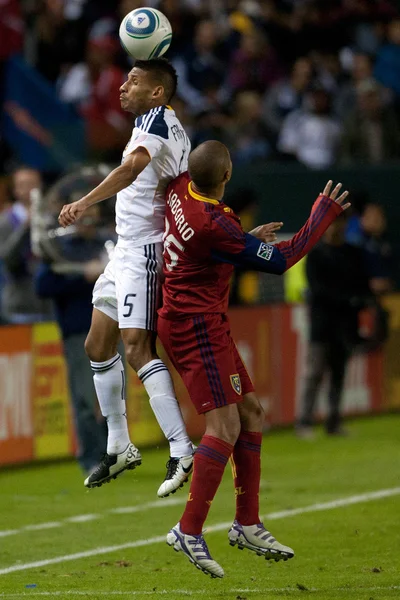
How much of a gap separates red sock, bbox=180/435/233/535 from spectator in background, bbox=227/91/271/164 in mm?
10825

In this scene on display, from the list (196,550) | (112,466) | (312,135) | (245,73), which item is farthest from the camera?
(245,73)

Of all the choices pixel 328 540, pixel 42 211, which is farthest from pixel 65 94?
pixel 328 540

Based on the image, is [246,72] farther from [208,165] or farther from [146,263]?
[208,165]

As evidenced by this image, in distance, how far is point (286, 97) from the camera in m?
18.4

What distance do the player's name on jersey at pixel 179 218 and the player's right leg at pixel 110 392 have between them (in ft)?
2.40

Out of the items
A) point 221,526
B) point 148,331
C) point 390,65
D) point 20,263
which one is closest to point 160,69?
point 148,331

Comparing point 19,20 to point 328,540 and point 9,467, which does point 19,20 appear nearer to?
point 9,467

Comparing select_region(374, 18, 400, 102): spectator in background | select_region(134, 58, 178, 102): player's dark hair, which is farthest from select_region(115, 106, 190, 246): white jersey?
select_region(374, 18, 400, 102): spectator in background

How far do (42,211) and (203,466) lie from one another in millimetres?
4602

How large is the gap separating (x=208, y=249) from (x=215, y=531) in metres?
3.01

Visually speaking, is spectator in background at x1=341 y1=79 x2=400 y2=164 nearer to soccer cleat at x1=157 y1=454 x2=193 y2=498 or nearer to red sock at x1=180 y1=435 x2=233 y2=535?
soccer cleat at x1=157 y1=454 x2=193 y2=498

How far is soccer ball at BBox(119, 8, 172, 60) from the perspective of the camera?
23.3 feet

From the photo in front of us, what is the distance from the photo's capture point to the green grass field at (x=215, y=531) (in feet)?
23.8

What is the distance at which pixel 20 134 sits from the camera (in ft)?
55.7
